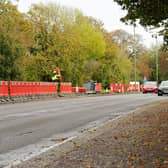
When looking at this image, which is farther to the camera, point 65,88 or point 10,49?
point 65,88

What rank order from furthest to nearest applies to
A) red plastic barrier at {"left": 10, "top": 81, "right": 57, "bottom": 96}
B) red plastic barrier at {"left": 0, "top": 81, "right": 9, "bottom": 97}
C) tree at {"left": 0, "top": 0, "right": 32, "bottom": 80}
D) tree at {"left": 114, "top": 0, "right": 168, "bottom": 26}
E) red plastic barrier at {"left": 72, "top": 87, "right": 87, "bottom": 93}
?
1. red plastic barrier at {"left": 72, "top": 87, "right": 87, "bottom": 93}
2. tree at {"left": 0, "top": 0, "right": 32, "bottom": 80}
3. red plastic barrier at {"left": 10, "top": 81, "right": 57, "bottom": 96}
4. red plastic barrier at {"left": 0, "top": 81, "right": 9, "bottom": 97}
5. tree at {"left": 114, "top": 0, "right": 168, "bottom": 26}

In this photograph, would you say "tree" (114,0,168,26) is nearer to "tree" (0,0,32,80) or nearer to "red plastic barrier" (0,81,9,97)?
"red plastic barrier" (0,81,9,97)

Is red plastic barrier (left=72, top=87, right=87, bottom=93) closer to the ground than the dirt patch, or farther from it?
farther from it

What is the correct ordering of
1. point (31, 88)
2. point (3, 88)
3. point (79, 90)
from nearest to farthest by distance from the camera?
1. point (3, 88)
2. point (31, 88)
3. point (79, 90)

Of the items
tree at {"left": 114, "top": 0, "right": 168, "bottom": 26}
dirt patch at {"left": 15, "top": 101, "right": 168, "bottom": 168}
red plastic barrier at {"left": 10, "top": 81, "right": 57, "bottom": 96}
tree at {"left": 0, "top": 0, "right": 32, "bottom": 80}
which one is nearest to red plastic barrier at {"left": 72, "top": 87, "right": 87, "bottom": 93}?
tree at {"left": 0, "top": 0, "right": 32, "bottom": 80}

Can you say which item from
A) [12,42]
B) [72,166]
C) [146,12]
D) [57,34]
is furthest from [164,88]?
[72,166]

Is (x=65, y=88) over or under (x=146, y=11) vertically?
under

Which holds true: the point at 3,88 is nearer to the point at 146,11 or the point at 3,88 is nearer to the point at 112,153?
the point at 146,11

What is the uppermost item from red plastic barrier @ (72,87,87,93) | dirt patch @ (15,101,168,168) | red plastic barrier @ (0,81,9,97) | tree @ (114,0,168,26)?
tree @ (114,0,168,26)

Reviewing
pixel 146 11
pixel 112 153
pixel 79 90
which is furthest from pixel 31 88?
pixel 112 153

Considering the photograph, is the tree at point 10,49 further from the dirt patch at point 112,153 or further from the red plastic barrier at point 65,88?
the dirt patch at point 112,153

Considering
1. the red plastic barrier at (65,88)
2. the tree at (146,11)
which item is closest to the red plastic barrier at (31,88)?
the red plastic barrier at (65,88)

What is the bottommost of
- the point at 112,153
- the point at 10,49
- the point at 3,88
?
the point at 112,153

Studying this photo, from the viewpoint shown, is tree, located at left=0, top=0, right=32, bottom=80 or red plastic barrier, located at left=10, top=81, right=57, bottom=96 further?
tree, located at left=0, top=0, right=32, bottom=80
